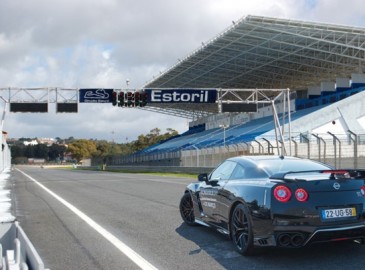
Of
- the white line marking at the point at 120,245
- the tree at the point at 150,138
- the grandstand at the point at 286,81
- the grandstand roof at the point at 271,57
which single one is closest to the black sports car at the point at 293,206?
the white line marking at the point at 120,245

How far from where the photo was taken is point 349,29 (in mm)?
41219

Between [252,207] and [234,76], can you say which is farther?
[234,76]

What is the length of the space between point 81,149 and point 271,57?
5098 inches

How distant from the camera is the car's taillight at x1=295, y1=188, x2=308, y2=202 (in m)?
6.07

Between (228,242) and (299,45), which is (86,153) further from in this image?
(228,242)

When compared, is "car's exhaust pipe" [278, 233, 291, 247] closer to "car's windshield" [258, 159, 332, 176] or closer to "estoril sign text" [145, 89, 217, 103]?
"car's windshield" [258, 159, 332, 176]

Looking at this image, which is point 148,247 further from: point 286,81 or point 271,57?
point 286,81

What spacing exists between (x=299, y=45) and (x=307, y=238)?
4060 cm

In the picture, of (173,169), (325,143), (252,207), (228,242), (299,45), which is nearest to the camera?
(252,207)

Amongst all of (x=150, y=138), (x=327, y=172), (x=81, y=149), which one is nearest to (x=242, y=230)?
(x=327, y=172)

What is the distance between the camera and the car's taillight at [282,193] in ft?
20.0

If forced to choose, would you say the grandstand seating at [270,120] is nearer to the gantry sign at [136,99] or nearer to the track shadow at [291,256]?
the gantry sign at [136,99]

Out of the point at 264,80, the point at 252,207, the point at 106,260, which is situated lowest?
the point at 106,260

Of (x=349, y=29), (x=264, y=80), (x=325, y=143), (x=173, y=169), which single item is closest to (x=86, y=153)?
(x=264, y=80)
